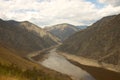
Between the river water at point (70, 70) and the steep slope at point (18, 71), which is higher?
the steep slope at point (18, 71)

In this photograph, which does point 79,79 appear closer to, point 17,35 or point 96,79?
point 96,79

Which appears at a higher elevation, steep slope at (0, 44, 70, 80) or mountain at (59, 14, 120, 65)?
steep slope at (0, 44, 70, 80)

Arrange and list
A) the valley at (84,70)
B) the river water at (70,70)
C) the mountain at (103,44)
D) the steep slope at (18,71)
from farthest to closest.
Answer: the mountain at (103,44)
the valley at (84,70)
the river water at (70,70)
the steep slope at (18,71)

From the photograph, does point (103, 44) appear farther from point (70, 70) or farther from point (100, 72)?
point (70, 70)

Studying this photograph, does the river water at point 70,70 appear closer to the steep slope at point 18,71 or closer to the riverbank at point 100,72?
the riverbank at point 100,72

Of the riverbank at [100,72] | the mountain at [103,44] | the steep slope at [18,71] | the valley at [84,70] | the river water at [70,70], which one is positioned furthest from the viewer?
the mountain at [103,44]

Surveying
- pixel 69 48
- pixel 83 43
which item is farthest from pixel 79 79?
pixel 69 48

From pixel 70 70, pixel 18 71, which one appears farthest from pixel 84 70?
pixel 18 71

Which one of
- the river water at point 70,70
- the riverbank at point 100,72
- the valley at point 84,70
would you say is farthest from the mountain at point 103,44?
the river water at point 70,70

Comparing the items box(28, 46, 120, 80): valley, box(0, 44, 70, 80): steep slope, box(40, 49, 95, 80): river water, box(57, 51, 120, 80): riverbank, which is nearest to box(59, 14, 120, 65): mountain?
box(28, 46, 120, 80): valley

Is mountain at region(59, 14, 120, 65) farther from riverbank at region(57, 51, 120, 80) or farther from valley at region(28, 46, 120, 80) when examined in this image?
riverbank at region(57, 51, 120, 80)

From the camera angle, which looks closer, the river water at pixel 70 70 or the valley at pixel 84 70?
the river water at pixel 70 70
